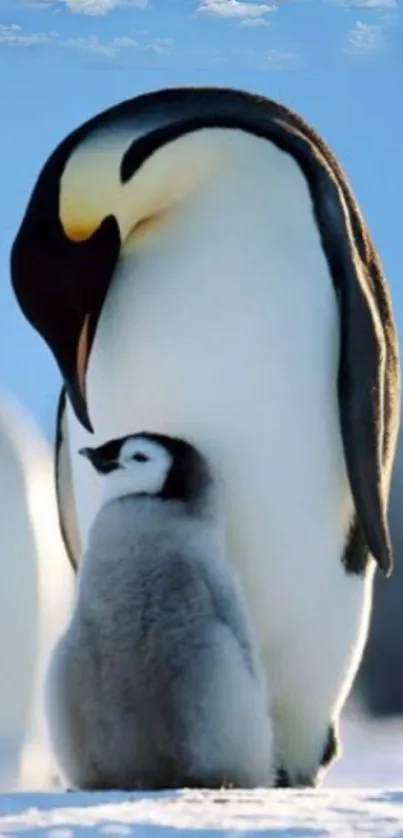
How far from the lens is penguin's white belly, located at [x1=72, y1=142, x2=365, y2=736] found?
2555 mm

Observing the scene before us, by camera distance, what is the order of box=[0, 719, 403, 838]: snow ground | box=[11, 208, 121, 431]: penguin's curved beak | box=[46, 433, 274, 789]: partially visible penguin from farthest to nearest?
box=[11, 208, 121, 431]: penguin's curved beak, box=[46, 433, 274, 789]: partially visible penguin, box=[0, 719, 403, 838]: snow ground

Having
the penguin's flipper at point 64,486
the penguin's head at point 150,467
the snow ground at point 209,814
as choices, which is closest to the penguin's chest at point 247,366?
the penguin's head at point 150,467

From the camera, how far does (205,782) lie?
2318mm

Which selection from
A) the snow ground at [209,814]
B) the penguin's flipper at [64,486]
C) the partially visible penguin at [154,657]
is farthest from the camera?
the penguin's flipper at [64,486]

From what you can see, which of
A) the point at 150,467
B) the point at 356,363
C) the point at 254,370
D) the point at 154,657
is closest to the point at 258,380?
the point at 254,370

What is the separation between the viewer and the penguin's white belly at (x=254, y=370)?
2555 mm

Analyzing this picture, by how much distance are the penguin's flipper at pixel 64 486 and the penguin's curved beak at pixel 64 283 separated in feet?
1.34

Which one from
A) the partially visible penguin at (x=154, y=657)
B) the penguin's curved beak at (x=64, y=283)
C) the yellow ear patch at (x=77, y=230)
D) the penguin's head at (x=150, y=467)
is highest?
the yellow ear patch at (x=77, y=230)

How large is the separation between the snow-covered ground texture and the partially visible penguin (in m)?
0.24

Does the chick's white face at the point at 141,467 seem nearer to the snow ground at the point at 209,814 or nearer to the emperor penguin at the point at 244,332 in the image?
the emperor penguin at the point at 244,332

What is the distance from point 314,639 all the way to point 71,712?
43 centimetres

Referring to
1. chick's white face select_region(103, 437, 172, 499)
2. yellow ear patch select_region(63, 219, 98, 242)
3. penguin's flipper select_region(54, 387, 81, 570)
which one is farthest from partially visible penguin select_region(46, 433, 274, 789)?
penguin's flipper select_region(54, 387, 81, 570)

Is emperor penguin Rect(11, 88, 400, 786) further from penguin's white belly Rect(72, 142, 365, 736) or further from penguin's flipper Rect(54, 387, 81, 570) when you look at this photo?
penguin's flipper Rect(54, 387, 81, 570)

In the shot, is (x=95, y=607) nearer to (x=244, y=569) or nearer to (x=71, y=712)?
(x=71, y=712)
